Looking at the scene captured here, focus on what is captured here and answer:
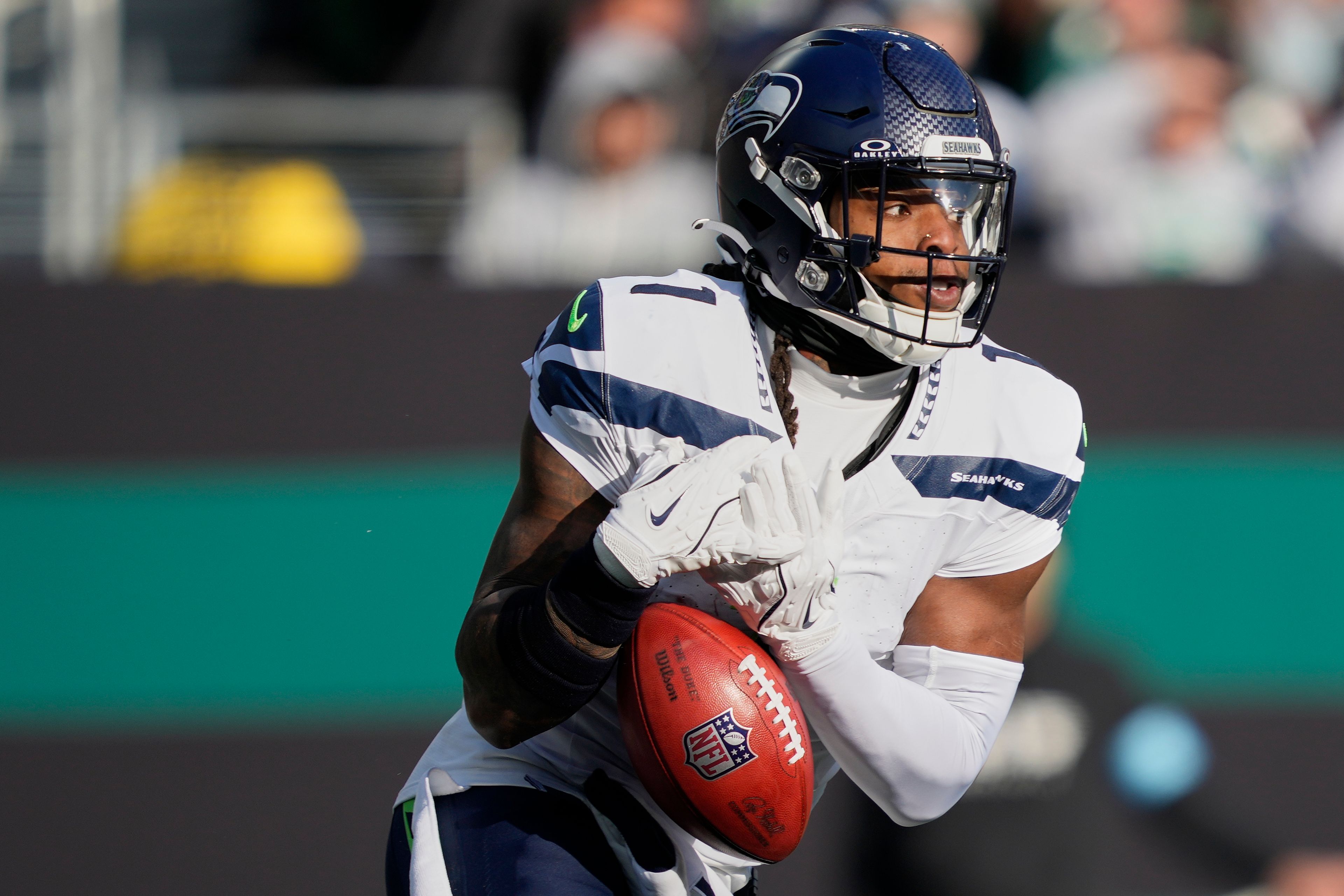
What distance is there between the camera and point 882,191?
213 centimetres

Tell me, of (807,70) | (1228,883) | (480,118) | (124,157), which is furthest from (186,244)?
(1228,883)

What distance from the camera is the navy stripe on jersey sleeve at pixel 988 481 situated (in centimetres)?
219

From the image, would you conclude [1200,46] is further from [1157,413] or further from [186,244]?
[186,244]

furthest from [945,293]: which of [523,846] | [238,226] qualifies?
[238,226]

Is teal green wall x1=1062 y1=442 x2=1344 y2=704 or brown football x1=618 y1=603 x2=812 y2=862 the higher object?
brown football x1=618 y1=603 x2=812 y2=862

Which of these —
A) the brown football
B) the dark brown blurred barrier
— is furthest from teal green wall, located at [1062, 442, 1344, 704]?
the brown football

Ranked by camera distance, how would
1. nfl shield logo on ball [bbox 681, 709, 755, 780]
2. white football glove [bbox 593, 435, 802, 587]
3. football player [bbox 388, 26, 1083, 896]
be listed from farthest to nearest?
1. football player [bbox 388, 26, 1083, 896]
2. nfl shield logo on ball [bbox 681, 709, 755, 780]
3. white football glove [bbox 593, 435, 802, 587]

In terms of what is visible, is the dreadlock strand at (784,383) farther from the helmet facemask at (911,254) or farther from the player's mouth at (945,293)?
the player's mouth at (945,293)

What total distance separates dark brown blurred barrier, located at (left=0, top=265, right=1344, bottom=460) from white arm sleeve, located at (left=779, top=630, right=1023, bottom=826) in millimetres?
2465

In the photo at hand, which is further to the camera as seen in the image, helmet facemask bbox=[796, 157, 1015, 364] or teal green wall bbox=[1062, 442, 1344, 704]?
teal green wall bbox=[1062, 442, 1344, 704]

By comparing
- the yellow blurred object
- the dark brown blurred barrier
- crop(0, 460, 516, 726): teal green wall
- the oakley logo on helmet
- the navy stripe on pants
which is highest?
the oakley logo on helmet

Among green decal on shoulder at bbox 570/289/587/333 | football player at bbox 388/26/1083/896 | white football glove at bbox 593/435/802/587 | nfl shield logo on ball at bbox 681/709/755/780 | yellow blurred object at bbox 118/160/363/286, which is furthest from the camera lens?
yellow blurred object at bbox 118/160/363/286

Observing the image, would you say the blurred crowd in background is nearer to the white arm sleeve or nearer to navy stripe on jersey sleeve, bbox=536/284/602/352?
navy stripe on jersey sleeve, bbox=536/284/602/352

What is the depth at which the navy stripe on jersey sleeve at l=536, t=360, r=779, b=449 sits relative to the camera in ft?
6.92
